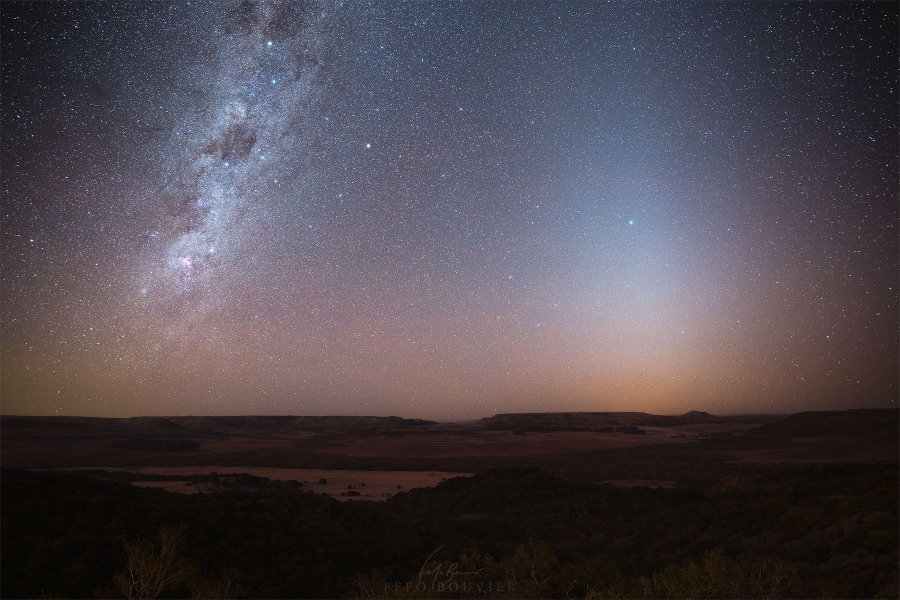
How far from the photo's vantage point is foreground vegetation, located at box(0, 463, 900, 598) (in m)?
13.3

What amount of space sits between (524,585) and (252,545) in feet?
30.6

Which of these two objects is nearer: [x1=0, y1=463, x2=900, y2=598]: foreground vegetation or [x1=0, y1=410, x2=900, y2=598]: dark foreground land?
[x1=0, y1=463, x2=900, y2=598]: foreground vegetation

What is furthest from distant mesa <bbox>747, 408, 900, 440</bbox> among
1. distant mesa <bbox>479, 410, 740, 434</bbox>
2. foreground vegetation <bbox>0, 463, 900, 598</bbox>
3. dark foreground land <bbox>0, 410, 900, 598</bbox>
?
foreground vegetation <bbox>0, 463, 900, 598</bbox>

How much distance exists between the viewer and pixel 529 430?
433 ft

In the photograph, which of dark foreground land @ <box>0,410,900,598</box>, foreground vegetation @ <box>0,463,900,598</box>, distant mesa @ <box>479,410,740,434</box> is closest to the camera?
foreground vegetation @ <box>0,463,900,598</box>

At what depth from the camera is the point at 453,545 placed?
62.5 ft

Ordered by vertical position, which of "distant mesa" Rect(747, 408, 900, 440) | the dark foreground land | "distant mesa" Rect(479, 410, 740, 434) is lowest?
"distant mesa" Rect(479, 410, 740, 434)

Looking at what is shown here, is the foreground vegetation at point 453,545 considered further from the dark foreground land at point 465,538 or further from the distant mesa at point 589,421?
the distant mesa at point 589,421

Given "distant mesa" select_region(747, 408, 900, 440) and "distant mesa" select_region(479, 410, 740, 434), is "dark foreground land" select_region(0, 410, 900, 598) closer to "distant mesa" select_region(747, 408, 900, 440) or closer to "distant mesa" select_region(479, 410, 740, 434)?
"distant mesa" select_region(747, 408, 900, 440)

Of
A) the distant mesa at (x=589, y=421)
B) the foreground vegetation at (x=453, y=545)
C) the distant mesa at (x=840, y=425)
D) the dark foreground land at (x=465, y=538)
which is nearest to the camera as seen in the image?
the foreground vegetation at (x=453, y=545)

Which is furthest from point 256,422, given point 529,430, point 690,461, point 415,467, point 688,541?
point 688,541

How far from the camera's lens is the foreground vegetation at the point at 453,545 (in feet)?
43.7

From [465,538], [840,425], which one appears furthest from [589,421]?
[465,538]

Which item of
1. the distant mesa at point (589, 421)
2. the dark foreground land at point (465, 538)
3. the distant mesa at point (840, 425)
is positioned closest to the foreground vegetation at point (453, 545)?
the dark foreground land at point (465, 538)
